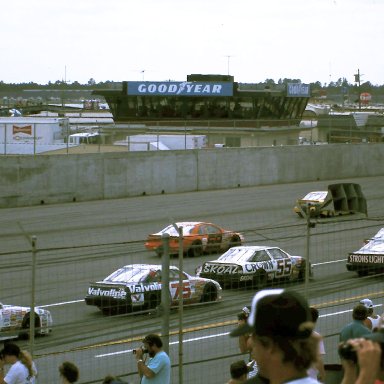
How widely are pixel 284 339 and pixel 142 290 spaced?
5.57 metres

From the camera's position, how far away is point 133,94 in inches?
2373

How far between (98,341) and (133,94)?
52.7 metres

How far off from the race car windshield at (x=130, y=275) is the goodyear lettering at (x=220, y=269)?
913mm

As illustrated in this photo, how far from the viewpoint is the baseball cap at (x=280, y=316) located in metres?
3.18

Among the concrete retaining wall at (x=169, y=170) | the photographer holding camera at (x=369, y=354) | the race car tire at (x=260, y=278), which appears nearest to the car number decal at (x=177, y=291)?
the race car tire at (x=260, y=278)

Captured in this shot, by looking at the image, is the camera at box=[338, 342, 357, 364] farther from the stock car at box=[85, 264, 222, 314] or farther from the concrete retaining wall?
the concrete retaining wall

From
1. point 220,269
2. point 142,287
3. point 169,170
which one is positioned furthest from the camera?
point 169,170

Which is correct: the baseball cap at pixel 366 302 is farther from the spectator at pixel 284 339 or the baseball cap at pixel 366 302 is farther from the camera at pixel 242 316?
the spectator at pixel 284 339

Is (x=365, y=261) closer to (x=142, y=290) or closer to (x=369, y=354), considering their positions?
(x=142, y=290)

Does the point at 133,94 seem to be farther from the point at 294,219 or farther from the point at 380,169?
the point at 294,219

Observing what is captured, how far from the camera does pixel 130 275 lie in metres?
8.91

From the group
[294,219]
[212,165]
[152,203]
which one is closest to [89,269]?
[294,219]

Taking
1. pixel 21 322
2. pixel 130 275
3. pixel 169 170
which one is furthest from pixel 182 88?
pixel 21 322

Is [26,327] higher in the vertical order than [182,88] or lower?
lower
